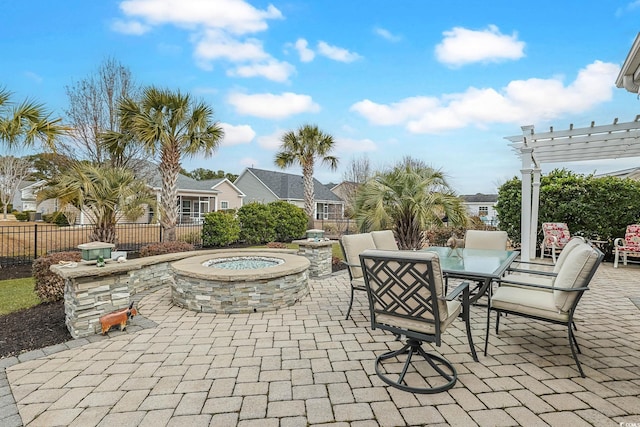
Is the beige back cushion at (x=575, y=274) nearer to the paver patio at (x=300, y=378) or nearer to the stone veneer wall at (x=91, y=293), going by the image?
the paver patio at (x=300, y=378)

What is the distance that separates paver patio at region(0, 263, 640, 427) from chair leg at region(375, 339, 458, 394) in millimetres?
55

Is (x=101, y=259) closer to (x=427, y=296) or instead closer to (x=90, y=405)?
(x=90, y=405)

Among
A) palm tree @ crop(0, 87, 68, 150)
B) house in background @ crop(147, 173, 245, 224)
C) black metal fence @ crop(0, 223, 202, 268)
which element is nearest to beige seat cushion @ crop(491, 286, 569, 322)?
palm tree @ crop(0, 87, 68, 150)

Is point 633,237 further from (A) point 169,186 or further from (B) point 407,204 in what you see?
(A) point 169,186

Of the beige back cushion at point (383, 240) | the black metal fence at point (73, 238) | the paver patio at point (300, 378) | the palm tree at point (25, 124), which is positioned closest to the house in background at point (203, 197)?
the black metal fence at point (73, 238)

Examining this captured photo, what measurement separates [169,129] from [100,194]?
2774 mm

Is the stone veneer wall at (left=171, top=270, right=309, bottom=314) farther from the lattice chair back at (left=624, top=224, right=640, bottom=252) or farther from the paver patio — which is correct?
the lattice chair back at (left=624, top=224, right=640, bottom=252)

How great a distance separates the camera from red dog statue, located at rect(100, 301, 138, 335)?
3396mm

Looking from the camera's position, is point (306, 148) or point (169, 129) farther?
point (306, 148)

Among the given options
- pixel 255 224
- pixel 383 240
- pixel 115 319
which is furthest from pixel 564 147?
pixel 255 224

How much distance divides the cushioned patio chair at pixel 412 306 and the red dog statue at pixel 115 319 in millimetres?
2857

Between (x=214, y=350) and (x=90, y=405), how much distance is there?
108cm

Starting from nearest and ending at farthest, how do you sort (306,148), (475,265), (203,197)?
(475,265) → (306,148) → (203,197)

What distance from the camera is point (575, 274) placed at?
105 inches
